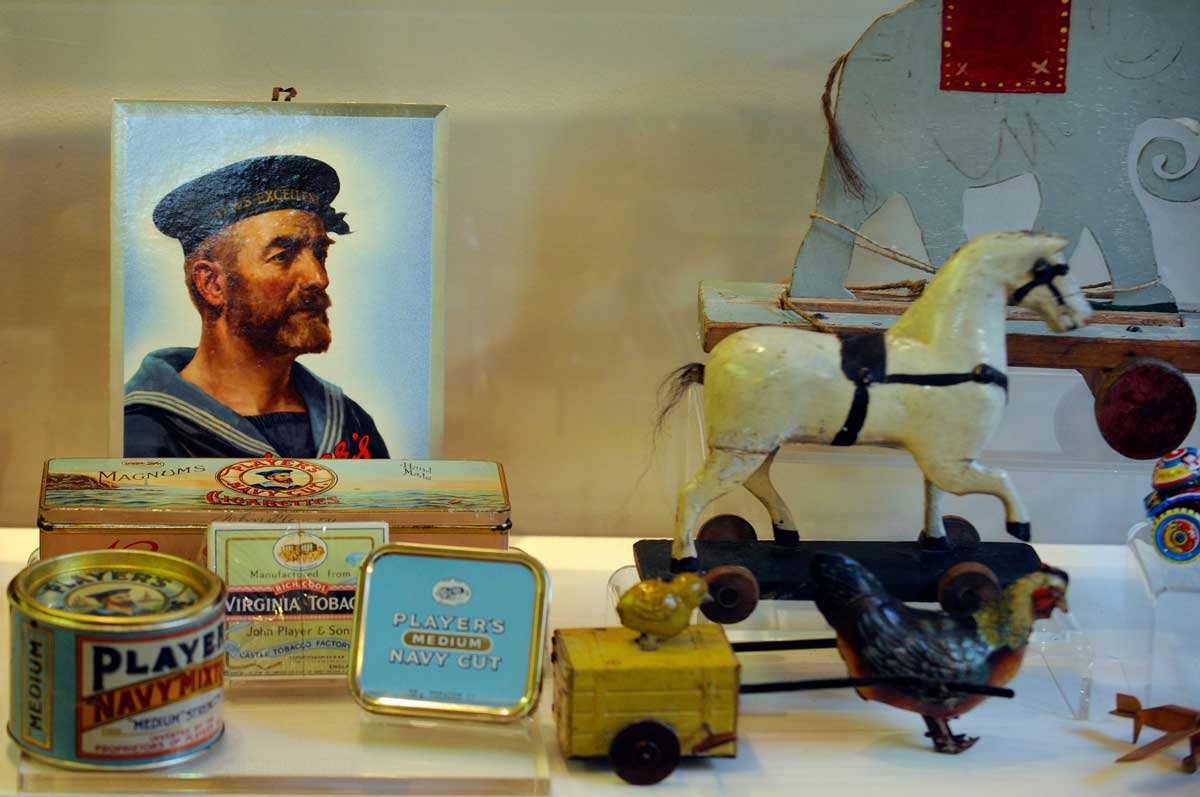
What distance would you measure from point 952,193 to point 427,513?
491mm

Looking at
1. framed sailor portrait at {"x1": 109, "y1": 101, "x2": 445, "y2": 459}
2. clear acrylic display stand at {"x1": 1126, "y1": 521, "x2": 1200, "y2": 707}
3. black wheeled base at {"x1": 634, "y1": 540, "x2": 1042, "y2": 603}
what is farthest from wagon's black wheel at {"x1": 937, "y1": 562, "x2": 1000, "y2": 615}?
framed sailor portrait at {"x1": 109, "y1": 101, "x2": 445, "y2": 459}

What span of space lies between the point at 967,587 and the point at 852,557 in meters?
0.09

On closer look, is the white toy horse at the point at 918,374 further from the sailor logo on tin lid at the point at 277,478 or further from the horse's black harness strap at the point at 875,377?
the sailor logo on tin lid at the point at 277,478

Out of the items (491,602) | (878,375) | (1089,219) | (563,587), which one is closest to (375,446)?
(563,587)

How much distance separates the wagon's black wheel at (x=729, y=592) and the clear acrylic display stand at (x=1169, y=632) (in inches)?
12.1

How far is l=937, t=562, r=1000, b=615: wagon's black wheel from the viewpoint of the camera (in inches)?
41.2

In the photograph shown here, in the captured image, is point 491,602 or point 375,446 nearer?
point 491,602

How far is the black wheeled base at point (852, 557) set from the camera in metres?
1.05

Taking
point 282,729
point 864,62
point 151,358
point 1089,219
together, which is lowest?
point 282,729

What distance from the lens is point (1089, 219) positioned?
3.71 feet

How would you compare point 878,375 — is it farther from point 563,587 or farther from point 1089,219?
point 563,587

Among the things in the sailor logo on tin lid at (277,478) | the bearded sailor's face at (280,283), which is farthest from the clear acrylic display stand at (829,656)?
the bearded sailor's face at (280,283)

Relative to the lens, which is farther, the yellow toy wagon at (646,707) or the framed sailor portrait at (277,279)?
the framed sailor portrait at (277,279)

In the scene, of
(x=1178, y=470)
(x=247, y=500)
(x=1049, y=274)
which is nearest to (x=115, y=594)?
(x=247, y=500)
